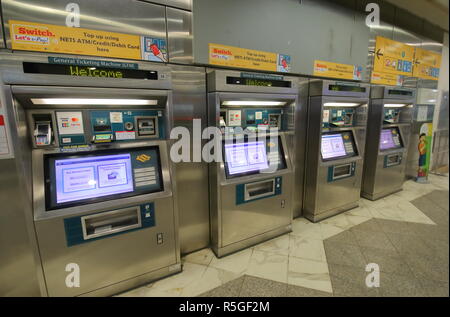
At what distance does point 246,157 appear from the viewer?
2.46 m

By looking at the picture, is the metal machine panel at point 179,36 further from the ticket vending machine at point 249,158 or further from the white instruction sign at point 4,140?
the white instruction sign at point 4,140

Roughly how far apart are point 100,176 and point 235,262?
158cm

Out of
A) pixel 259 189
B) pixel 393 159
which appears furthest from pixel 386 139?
pixel 259 189

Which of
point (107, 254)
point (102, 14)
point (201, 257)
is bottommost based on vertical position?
point (201, 257)

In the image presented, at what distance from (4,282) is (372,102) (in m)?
5.20

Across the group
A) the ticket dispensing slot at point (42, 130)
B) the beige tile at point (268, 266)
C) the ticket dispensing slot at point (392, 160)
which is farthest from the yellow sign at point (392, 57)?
the ticket dispensing slot at point (42, 130)

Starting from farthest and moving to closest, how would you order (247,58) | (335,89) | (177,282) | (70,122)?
(335,89) → (247,58) → (177,282) → (70,122)

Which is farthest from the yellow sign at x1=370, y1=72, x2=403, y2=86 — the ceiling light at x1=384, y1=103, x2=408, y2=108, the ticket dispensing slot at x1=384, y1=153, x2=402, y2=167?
the ticket dispensing slot at x1=384, y1=153, x2=402, y2=167

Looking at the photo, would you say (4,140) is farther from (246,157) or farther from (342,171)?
(342,171)

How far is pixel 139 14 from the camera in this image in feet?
6.22

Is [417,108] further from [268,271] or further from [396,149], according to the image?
[268,271]

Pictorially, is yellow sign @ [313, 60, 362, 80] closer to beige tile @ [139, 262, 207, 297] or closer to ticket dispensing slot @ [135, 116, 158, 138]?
ticket dispensing slot @ [135, 116, 158, 138]

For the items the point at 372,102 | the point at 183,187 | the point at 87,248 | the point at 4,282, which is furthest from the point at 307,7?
the point at 4,282

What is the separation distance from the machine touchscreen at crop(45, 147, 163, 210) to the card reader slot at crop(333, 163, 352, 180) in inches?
103
